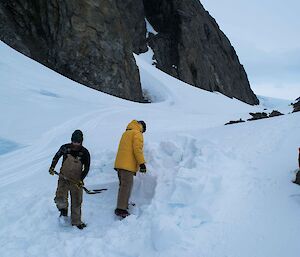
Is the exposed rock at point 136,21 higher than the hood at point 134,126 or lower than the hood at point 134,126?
higher

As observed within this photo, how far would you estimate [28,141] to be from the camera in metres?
10.0

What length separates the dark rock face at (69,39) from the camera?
21.3 meters

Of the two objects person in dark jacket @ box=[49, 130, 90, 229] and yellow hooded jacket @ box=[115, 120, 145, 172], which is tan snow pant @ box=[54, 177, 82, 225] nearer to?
person in dark jacket @ box=[49, 130, 90, 229]

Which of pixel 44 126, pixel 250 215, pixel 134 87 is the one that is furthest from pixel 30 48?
pixel 250 215

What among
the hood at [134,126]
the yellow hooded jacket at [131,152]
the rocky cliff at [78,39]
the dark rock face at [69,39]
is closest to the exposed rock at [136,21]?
the rocky cliff at [78,39]

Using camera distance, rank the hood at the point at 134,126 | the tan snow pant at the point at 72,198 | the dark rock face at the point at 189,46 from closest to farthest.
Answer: the tan snow pant at the point at 72,198, the hood at the point at 134,126, the dark rock face at the point at 189,46

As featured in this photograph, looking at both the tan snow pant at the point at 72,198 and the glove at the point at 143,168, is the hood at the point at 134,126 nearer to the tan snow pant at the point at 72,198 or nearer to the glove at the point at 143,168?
the glove at the point at 143,168

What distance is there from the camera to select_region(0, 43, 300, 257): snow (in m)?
4.66

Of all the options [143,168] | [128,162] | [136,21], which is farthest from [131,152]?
[136,21]

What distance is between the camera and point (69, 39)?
71.0ft

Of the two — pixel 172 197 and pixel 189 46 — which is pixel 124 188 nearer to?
pixel 172 197

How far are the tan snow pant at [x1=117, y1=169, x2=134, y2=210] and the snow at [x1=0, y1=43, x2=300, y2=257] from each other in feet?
0.71

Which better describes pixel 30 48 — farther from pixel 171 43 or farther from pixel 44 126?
pixel 171 43

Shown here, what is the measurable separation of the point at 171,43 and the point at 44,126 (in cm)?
3634
